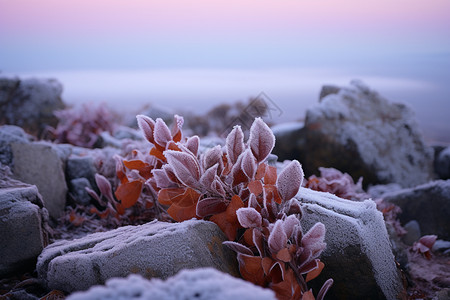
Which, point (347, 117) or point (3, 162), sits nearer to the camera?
point (3, 162)

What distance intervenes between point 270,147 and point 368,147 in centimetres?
281

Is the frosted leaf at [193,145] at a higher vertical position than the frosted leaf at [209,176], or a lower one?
higher

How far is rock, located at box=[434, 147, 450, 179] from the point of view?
14.7ft

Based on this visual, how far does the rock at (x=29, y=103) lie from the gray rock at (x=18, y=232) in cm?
387

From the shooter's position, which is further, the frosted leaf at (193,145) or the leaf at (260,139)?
the frosted leaf at (193,145)

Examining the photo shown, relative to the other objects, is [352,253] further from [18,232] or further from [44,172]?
[44,172]

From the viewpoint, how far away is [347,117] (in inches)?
163

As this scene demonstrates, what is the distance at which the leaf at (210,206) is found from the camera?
5.08 feet

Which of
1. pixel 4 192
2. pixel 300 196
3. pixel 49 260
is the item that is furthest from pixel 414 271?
pixel 4 192

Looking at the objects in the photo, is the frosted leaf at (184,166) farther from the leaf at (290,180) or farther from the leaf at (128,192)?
the leaf at (128,192)

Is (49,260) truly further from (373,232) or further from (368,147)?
(368,147)

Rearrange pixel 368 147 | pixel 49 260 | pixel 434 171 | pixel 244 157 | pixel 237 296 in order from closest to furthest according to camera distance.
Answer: pixel 237 296 < pixel 244 157 < pixel 49 260 < pixel 368 147 < pixel 434 171

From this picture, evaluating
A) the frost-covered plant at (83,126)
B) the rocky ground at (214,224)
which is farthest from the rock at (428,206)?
the frost-covered plant at (83,126)

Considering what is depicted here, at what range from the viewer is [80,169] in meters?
2.68
